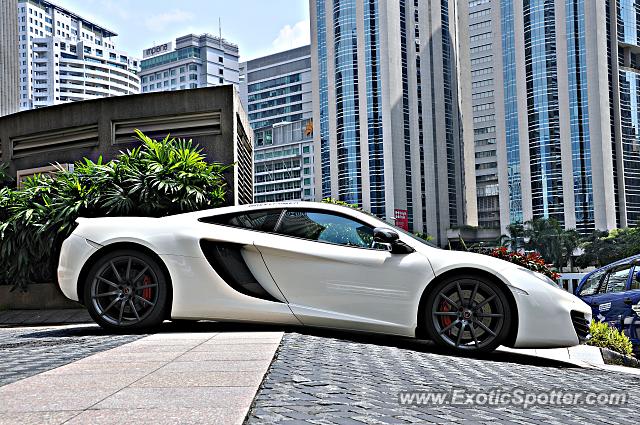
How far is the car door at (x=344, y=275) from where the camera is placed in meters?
5.78

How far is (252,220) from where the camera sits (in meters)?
6.19

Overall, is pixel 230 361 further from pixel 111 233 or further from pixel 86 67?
pixel 86 67

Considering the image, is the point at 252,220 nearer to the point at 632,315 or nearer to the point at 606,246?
the point at 632,315

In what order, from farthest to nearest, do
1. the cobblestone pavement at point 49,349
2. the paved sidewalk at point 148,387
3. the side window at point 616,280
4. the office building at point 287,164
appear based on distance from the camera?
the office building at point 287,164 → the side window at point 616,280 → the cobblestone pavement at point 49,349 → the paved sidewalk at point 148,387

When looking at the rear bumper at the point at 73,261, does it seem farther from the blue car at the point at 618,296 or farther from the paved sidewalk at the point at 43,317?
the blue car at the point at 618,296

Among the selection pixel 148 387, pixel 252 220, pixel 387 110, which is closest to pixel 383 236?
pixel 252 220

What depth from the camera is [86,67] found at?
7771 inches

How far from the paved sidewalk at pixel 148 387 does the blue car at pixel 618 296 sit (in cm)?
584

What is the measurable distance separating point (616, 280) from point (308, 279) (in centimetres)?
615

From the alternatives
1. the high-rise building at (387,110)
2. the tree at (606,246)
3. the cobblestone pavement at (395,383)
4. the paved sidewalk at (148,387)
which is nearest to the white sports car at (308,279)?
the cobblestone pavement at (395,383)

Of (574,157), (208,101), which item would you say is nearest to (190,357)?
(208,101)

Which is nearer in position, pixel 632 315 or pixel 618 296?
pixel 632 315

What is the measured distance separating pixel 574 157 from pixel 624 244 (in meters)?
20.3

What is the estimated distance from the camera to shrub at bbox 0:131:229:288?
1097 centimetres
